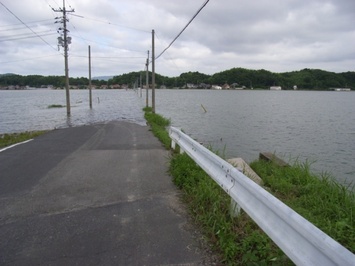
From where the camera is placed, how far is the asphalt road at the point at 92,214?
133 inches

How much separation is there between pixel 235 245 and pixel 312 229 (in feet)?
3.95

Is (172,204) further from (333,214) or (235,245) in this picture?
(333,214)

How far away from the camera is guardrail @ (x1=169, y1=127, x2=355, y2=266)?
2109mm

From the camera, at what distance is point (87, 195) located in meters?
5.29

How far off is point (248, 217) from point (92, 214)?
2307 millimetres

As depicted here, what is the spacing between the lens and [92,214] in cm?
448

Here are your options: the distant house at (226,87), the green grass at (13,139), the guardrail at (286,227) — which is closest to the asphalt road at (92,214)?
the guardrail at (286,227)

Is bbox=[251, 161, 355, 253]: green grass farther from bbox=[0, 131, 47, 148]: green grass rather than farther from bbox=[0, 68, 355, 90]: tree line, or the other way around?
bbox=[0, 68, 355, 90]: tree line

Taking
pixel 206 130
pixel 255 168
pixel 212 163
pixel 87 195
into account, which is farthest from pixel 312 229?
pixel 206 130

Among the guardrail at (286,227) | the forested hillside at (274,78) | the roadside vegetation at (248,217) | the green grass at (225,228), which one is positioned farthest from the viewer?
the forested hillside at (274,78)

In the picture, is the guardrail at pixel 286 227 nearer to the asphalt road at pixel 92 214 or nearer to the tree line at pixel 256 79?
the asphalt road at pixel 92 214

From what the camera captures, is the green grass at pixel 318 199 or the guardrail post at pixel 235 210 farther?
the guardrail post at pixel 235 210

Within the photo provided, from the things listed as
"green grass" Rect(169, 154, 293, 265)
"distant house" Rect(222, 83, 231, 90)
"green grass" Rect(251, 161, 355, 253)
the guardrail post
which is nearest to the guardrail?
the guardrail post

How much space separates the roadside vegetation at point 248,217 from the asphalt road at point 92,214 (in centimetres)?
27
